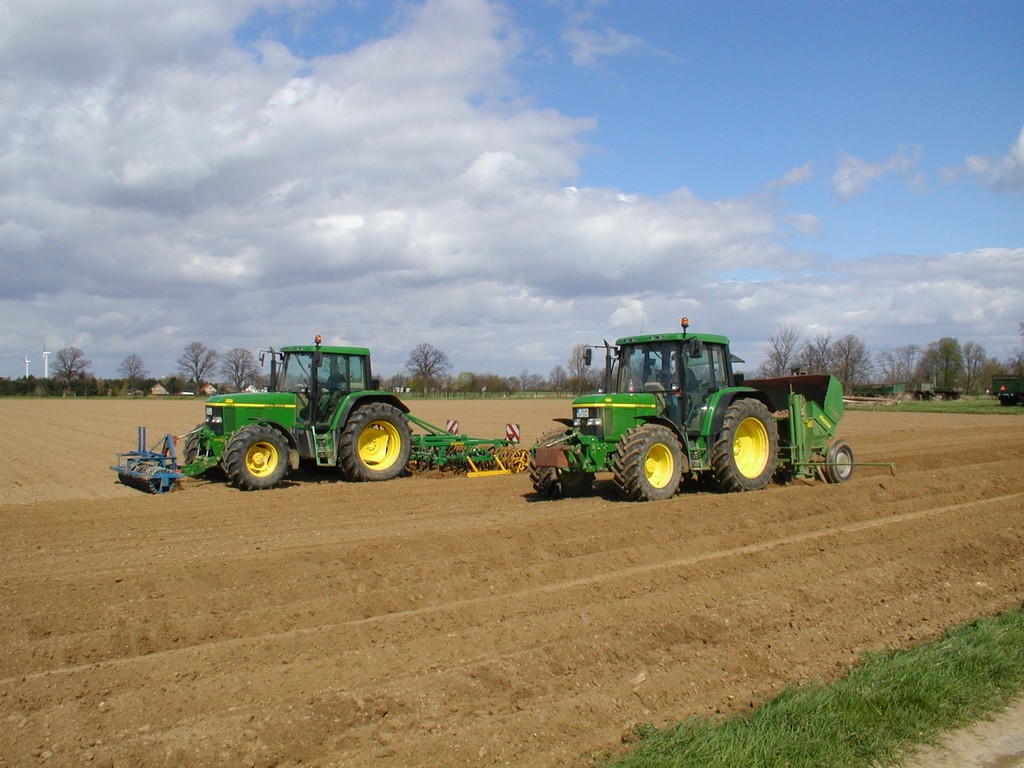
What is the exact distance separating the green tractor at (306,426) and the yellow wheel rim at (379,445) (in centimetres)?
2

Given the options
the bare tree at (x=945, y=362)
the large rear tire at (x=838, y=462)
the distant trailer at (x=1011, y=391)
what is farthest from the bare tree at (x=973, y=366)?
the large rear tire at (x=838, y=462)

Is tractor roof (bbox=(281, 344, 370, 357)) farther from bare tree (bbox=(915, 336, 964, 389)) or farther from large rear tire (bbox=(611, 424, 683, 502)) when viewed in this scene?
bare tree (bbox=(915, 336, 964, 389))

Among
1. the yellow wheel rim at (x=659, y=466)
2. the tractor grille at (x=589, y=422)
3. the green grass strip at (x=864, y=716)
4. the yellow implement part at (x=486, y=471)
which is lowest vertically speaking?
the green grass strip at (x=864, y=716)

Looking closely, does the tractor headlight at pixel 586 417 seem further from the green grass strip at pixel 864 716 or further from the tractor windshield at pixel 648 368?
the green grass strip at pixel 864 716

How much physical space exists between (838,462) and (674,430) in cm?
325

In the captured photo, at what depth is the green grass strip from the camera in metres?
3.99

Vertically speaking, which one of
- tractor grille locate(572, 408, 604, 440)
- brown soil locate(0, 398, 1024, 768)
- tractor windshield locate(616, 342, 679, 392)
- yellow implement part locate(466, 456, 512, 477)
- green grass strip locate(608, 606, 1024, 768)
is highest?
tractor windshield locate(616, 342, 679, 392)

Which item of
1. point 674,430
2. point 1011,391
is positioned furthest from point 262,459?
point 1011,391

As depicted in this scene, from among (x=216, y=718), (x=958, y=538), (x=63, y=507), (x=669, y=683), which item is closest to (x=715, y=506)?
(x=958, y=538)

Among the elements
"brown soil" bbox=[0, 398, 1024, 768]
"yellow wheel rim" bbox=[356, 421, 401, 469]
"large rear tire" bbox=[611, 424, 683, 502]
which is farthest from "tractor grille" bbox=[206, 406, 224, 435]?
"large rear tire" bbox=[611, 424, 683, 502]

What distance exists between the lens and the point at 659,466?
36.3 feet

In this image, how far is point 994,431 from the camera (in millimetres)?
25250

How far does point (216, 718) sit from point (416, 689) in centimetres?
105

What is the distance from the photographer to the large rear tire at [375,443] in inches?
526
